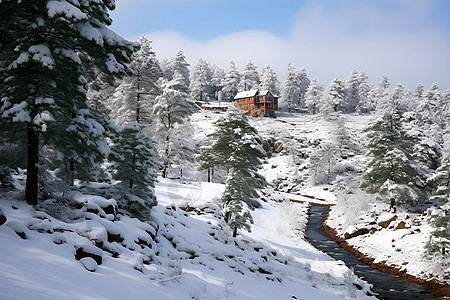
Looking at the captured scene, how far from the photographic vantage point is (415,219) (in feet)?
78.4

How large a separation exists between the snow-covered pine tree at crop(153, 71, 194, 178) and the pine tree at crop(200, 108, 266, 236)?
12.1 m

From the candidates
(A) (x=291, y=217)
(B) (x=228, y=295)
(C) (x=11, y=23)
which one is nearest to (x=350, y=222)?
(A) (x=291, y=217)

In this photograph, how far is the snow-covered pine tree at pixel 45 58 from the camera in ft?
24.2

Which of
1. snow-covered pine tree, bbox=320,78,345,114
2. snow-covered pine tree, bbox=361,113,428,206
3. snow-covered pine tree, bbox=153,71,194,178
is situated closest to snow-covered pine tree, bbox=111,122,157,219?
snow-covered pine tree, bbox=153,71,194,178

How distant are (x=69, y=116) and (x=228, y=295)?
24.7 ft

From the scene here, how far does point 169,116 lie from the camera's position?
31.4 meters

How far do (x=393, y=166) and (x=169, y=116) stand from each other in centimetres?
2312

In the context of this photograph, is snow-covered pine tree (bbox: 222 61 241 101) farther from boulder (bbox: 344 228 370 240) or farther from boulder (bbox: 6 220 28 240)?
boulder (bbox: 6 220 28 240)

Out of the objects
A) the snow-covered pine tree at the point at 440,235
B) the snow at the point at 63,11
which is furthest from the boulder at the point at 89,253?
the snow-covered pine tree at the point at 440,235

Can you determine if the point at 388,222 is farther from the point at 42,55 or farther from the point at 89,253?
the point at 42,55

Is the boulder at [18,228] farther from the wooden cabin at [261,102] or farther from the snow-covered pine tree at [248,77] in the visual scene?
the snow-covered pine tree at [248,77]

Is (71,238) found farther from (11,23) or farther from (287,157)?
(287,157)

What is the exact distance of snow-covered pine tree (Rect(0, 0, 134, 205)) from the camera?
24.2 feet

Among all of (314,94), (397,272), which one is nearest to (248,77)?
(314,94)
